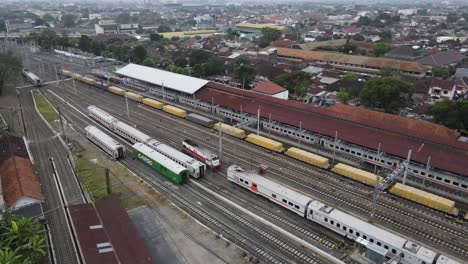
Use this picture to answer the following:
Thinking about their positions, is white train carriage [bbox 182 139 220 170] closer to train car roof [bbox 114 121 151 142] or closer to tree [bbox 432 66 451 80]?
train car roof [bbox 114 121 151 142]

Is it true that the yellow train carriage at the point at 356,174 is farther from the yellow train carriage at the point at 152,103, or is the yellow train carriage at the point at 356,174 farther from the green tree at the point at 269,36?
the green tree at the point at 269,36

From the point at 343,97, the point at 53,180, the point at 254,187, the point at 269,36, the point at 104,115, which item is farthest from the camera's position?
the point at 269,36

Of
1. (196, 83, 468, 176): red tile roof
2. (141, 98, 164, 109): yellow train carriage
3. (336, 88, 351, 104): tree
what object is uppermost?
(196, 83, 468, 176): red tile roof

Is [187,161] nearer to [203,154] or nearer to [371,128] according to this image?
[203,154]

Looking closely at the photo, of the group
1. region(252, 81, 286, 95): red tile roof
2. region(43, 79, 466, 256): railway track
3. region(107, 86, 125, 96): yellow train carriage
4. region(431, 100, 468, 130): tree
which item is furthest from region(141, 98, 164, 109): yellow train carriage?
region(431, 100, 468, 130): tree

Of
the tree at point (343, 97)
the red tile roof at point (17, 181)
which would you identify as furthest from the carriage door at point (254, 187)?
the tree at point (343, 97)

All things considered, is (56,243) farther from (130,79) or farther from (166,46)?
(166,46)

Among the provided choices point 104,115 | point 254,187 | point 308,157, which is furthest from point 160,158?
point 104,115

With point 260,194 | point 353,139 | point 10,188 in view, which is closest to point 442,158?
point 353,139
